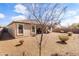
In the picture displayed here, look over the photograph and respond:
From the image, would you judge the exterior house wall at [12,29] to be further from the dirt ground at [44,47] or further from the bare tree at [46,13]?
the bare tree at [46,13]

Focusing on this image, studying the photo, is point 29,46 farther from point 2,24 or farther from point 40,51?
point 2,24

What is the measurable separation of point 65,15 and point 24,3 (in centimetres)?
65

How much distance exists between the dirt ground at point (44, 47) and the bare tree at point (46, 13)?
17cm

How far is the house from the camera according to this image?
142 inches

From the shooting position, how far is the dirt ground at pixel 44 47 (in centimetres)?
361

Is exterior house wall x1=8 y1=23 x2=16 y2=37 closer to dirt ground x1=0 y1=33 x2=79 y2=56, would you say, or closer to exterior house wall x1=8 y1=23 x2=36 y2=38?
exterior house wall x1=8 y1=23 x2=36 y2=38

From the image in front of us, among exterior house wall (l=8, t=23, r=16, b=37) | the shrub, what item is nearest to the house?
exterior house wall (l=8, t=23, r=16, b=37)

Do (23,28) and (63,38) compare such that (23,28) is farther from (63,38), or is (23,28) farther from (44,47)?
(63,38)

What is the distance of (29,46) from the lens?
3629 mm

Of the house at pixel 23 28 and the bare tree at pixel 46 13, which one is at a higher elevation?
the bare tree at pixel 46 13

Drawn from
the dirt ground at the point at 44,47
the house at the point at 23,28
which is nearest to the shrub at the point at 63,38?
the dirt ground at the point at 44,47

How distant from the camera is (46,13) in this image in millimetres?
3615

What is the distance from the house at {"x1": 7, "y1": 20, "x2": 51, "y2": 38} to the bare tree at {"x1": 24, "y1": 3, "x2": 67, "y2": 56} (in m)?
0.08

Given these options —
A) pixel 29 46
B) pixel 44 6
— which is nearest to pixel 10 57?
pixel 29 46
